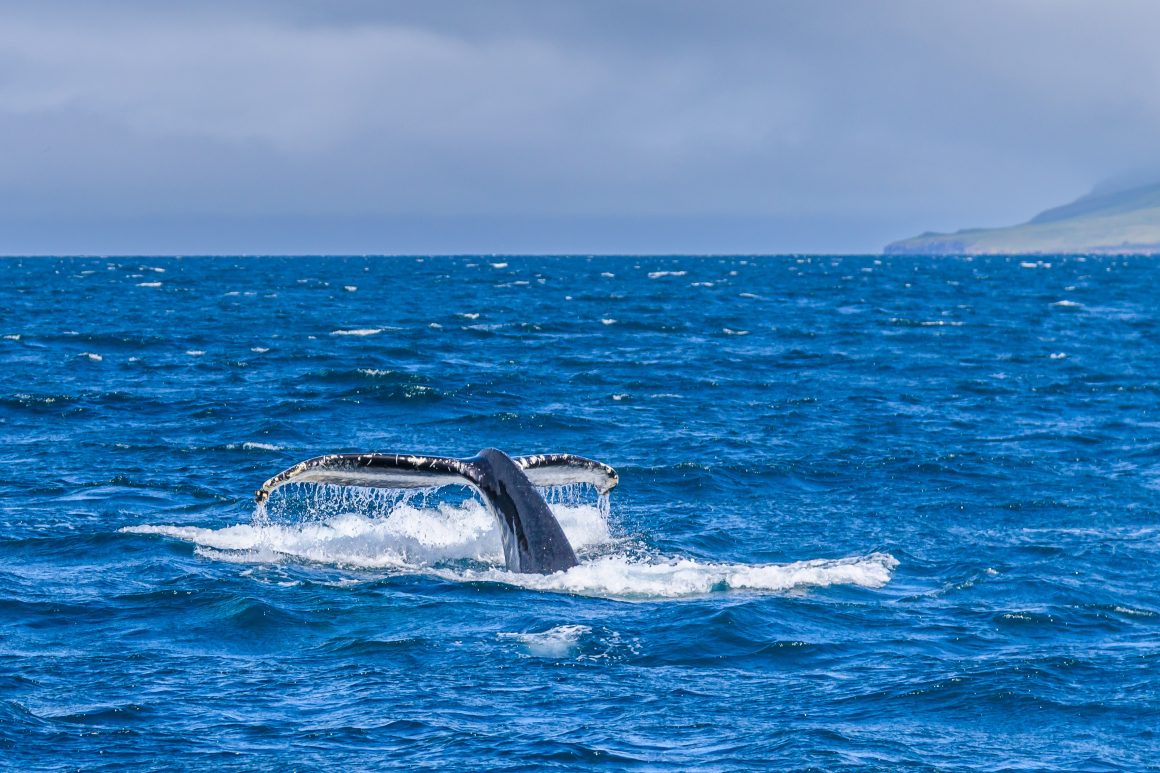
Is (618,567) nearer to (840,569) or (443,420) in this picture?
(840,569)

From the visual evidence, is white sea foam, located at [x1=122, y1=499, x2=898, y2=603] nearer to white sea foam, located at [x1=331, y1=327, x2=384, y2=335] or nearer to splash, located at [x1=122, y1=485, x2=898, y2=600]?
splash, located at [x1=122, y1=485, x2=898, y2=600]

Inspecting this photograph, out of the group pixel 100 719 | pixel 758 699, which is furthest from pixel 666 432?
pixel 100 719

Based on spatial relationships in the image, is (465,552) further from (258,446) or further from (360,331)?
(360,331)

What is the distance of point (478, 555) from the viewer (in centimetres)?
1598

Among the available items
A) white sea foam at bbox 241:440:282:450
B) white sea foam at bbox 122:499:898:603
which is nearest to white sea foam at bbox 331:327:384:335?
white sea foam at bbox 241:440:282:450

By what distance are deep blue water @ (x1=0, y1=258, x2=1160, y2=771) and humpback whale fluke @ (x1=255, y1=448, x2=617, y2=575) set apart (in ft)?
1.51

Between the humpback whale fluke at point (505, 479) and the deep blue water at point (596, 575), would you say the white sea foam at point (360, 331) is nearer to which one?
the deep blue water at point (596, 575)

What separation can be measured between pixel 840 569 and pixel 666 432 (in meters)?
10.7

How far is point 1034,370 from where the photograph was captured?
130ft

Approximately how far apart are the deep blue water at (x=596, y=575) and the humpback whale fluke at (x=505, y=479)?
1.51 ft

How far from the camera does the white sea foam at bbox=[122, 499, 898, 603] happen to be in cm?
1468

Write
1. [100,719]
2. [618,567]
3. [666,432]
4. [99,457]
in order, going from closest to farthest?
→ [100,719] < [618,567] < [99,457] < [666,432]

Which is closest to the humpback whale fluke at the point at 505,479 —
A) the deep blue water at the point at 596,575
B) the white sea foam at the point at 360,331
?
the deep blue water at the point at 596,575

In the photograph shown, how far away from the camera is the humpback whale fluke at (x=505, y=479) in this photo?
14.0 metres
